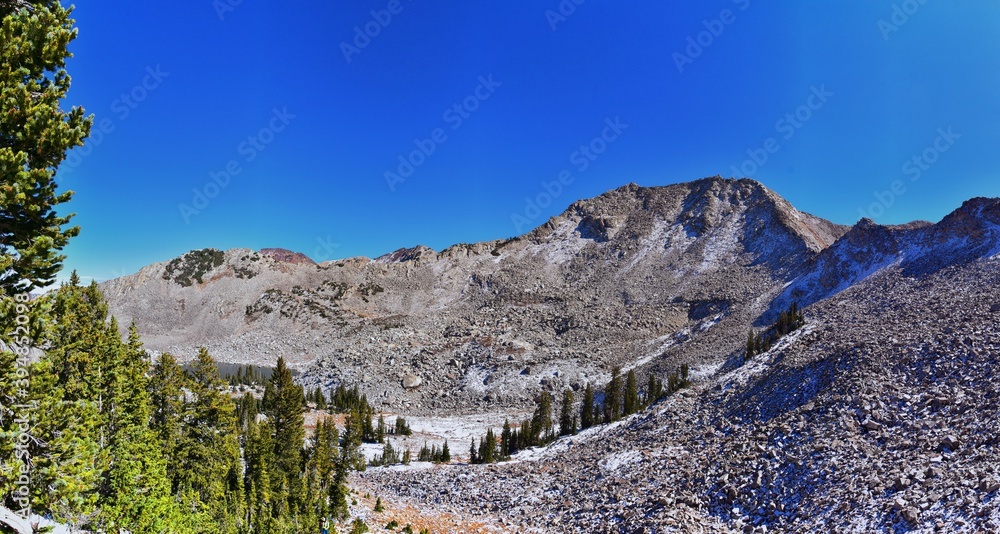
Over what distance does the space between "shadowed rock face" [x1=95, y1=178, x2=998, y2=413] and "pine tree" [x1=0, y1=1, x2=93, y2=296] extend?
87.1 meters

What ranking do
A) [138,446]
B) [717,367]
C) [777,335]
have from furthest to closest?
[717,367] < [777,335] < [138,446]

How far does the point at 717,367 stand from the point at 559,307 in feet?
224

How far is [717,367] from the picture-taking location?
7862 cm

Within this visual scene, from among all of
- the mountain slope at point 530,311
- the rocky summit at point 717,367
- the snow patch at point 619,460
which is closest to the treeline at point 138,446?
the rocky summit at point 717,367

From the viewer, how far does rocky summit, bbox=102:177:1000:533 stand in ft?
89.1

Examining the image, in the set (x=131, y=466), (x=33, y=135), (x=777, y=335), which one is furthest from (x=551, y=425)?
(x=33, y=135)

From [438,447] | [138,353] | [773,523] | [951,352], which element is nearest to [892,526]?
[773,523]

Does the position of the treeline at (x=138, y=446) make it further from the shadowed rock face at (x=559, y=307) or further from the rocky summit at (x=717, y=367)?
the shadowed rock face at (x=559, y=307)

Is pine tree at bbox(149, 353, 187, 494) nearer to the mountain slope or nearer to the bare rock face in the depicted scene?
the mountain slope

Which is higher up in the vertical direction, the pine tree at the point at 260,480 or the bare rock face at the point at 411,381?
the bare rock face at the point at 411,381

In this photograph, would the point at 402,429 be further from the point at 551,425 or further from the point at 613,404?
the point at 613,404

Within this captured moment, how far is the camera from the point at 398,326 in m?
146

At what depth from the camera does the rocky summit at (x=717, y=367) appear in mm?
27172

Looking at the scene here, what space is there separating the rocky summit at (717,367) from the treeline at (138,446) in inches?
475
